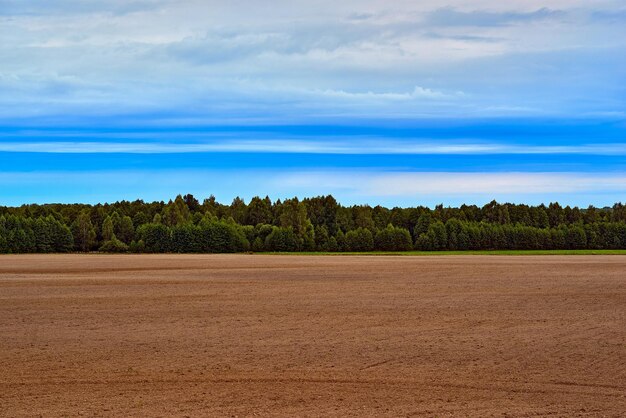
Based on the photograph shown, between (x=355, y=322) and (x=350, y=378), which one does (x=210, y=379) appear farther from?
(x=355, y=322)

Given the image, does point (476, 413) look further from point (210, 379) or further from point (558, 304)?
point (558, 304)

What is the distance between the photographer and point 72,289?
42.7 m

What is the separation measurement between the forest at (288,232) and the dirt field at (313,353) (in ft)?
368

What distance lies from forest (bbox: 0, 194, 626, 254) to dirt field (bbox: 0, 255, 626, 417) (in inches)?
4418

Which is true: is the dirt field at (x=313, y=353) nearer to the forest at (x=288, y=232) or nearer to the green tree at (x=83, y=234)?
the forest at (x=288, y=232)

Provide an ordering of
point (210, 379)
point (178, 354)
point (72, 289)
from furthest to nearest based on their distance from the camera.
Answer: point (72, 289) → point (178, 354) → point (210, 379)

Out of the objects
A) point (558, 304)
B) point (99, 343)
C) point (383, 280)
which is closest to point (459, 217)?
point (383, 280)

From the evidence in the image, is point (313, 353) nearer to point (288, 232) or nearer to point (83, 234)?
point (288, 232)

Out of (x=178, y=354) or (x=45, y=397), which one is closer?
(x=45, y=397)

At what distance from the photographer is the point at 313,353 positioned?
22.1 meters

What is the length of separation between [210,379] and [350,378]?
121 inches

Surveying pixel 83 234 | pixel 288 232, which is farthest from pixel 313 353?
pixel 83 234

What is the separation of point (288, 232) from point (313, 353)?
133m

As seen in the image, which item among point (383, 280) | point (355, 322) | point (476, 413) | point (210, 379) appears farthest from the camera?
point (383, 280)
